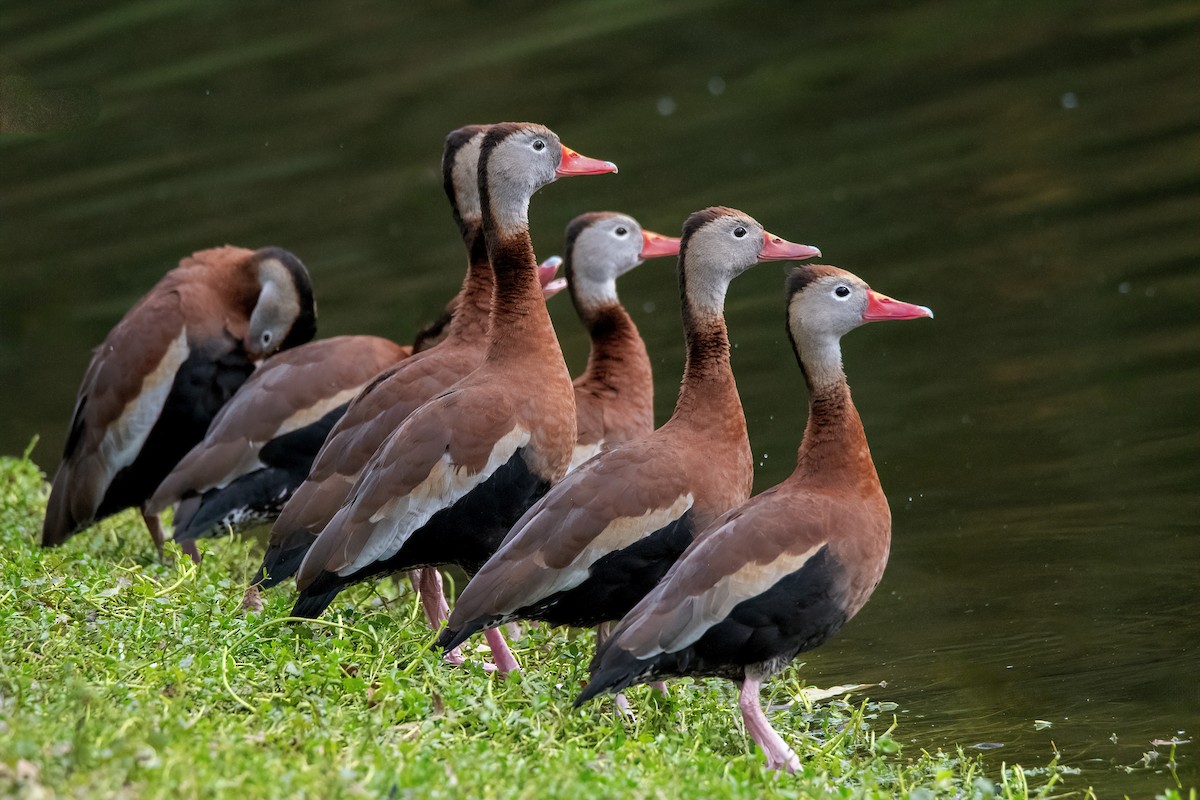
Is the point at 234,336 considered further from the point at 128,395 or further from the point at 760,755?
the point at 760,755

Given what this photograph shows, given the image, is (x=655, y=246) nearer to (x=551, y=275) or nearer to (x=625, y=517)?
Result: (x=551, y=275)

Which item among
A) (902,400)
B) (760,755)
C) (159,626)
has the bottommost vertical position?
(902,400)

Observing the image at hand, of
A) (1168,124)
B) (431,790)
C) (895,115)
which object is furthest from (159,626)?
(895,115)

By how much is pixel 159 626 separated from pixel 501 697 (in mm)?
1262

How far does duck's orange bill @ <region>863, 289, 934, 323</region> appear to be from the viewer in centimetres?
671

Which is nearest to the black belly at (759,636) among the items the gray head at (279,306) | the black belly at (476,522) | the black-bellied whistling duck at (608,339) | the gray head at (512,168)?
the black belly at (476,522)

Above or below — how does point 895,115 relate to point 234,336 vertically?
below

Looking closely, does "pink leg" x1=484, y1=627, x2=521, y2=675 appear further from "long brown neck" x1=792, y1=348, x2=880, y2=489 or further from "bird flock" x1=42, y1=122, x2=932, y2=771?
"long brown neck" x1=792, y1=348, x2=880, y2=489

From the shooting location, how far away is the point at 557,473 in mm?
6809

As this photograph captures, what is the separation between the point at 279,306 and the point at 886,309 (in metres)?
3.65

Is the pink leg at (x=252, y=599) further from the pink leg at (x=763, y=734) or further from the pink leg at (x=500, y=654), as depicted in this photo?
the pink leg at (x=763, y=734)

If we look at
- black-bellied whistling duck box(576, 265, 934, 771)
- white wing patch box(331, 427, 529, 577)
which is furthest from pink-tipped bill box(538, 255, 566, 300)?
black-bellied whistling duck box(576, 265, 934, 771)

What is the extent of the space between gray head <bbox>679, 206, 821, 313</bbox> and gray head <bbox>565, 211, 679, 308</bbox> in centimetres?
155

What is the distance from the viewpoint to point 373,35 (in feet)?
76.0
